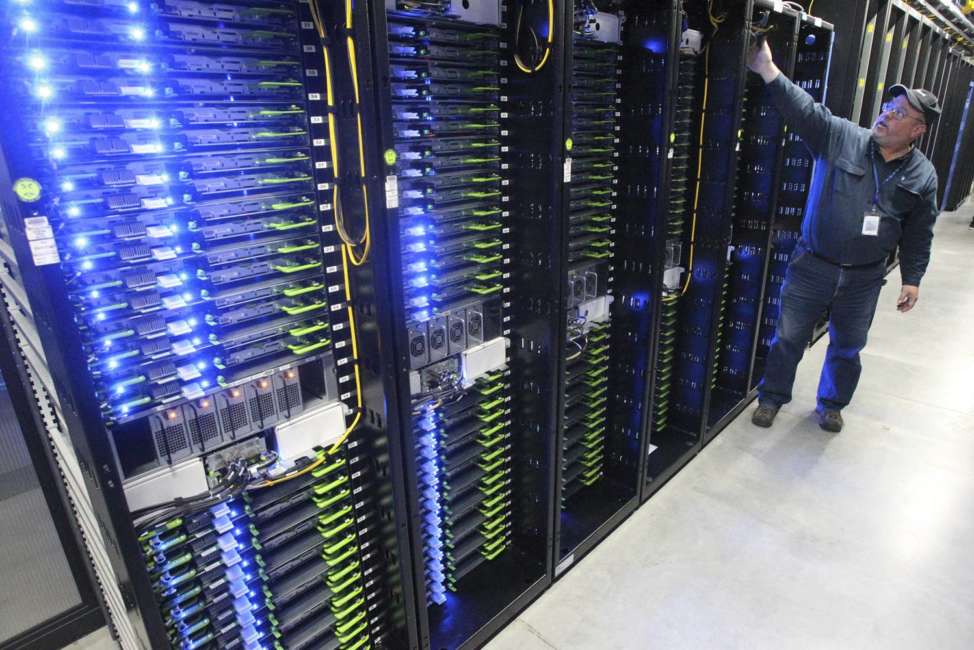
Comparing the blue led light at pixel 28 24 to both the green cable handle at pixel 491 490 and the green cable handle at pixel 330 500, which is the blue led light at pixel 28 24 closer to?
the green cable handle at pixel 330 500

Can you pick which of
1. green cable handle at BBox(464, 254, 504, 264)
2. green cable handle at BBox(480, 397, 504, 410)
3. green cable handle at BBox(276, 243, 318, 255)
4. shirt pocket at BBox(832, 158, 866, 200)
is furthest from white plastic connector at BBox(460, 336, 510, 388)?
shirt pocket at BBox(832, 158, 866, 200)

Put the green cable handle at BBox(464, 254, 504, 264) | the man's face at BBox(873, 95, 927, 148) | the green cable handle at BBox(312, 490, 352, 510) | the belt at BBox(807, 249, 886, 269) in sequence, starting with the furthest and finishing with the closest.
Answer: the belt at BBox(807, 249, 886, 269)
the man's face at BBox(873, 95, 927, 148)
the green cable handle at BBox(464, 254, 504, 264)
the green cable handle at BBox(312, 490, 352, 510)

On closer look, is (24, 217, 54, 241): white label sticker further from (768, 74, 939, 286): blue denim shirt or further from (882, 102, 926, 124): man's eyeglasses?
(882, 102, 926, 124): man's eyeglasses

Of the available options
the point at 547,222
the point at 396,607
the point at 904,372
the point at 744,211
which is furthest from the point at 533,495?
the point at 904,372

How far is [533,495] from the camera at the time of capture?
2146 millimetres

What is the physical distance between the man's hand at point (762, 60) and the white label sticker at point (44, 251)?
8.99ft

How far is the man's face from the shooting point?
2.61m

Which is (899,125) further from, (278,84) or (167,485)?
(167,485)

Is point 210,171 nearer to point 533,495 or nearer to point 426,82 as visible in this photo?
point 426,82

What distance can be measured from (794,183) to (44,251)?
3.90 metres

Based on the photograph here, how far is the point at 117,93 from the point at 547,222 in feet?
3.77

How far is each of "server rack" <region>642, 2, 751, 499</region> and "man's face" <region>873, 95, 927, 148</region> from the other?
775 millimetres

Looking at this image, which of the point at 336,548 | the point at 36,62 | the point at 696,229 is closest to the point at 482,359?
the point at 336,548

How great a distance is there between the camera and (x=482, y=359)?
1.90 m
